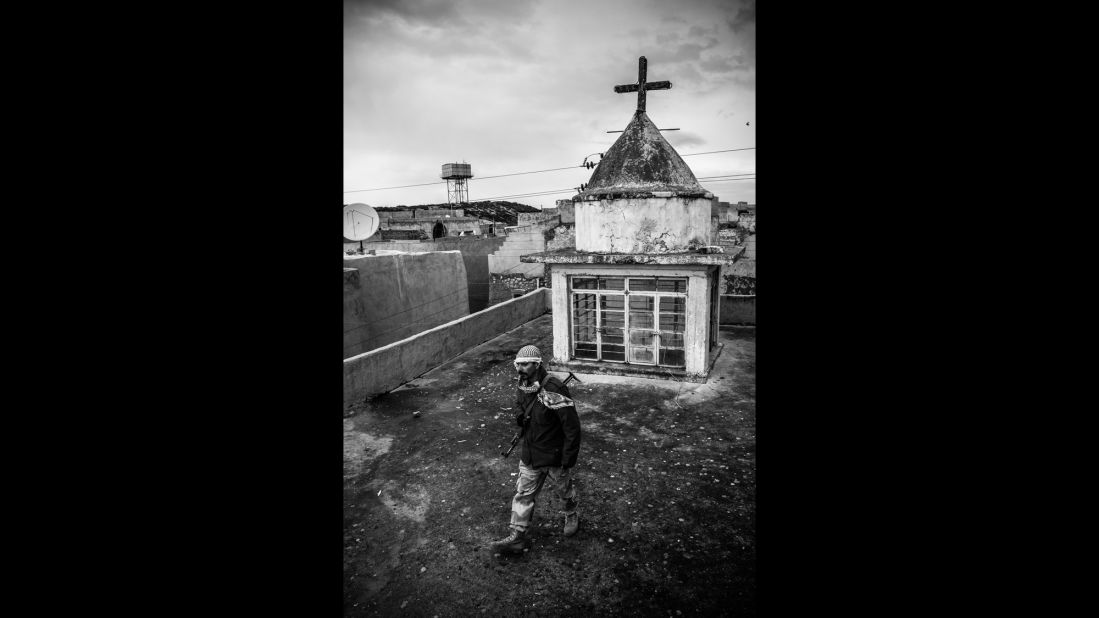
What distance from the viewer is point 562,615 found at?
4.38 meters

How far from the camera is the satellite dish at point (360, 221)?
43.9 ft

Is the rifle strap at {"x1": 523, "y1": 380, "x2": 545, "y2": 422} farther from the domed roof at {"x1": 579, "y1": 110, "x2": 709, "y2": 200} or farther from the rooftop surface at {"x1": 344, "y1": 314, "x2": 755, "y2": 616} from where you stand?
the domed roof at {"x1": 579, "y1": 110, "x2": 709, "y2": 200}

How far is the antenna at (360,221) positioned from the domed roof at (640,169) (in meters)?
5.65

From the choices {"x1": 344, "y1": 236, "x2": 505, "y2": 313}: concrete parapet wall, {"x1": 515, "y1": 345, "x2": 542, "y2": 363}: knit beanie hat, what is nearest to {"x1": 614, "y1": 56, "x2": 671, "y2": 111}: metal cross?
{"x1": 515, "y1": 345, "x2": 542, "y2": 363}: knit beanie hat

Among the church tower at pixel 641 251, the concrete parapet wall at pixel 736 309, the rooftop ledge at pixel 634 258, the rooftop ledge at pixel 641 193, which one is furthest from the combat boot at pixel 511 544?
the concrete parapet wall at pixel 736 309

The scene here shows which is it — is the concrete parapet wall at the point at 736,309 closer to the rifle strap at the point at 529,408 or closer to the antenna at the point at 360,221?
the antenna at the point at 360,221

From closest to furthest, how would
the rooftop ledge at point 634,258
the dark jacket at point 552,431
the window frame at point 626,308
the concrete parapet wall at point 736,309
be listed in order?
the dark jacket at point 552,431
the rooftop ledge at point 634,258
the window frame at point 626,308
the concrete parapet wall at point 736,309

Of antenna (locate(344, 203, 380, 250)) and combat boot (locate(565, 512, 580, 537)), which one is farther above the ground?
antenna (locate(344, 203, 380, 250))

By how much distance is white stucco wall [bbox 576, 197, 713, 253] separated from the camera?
11008 millimetres

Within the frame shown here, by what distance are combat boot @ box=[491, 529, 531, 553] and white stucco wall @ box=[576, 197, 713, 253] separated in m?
7.15
